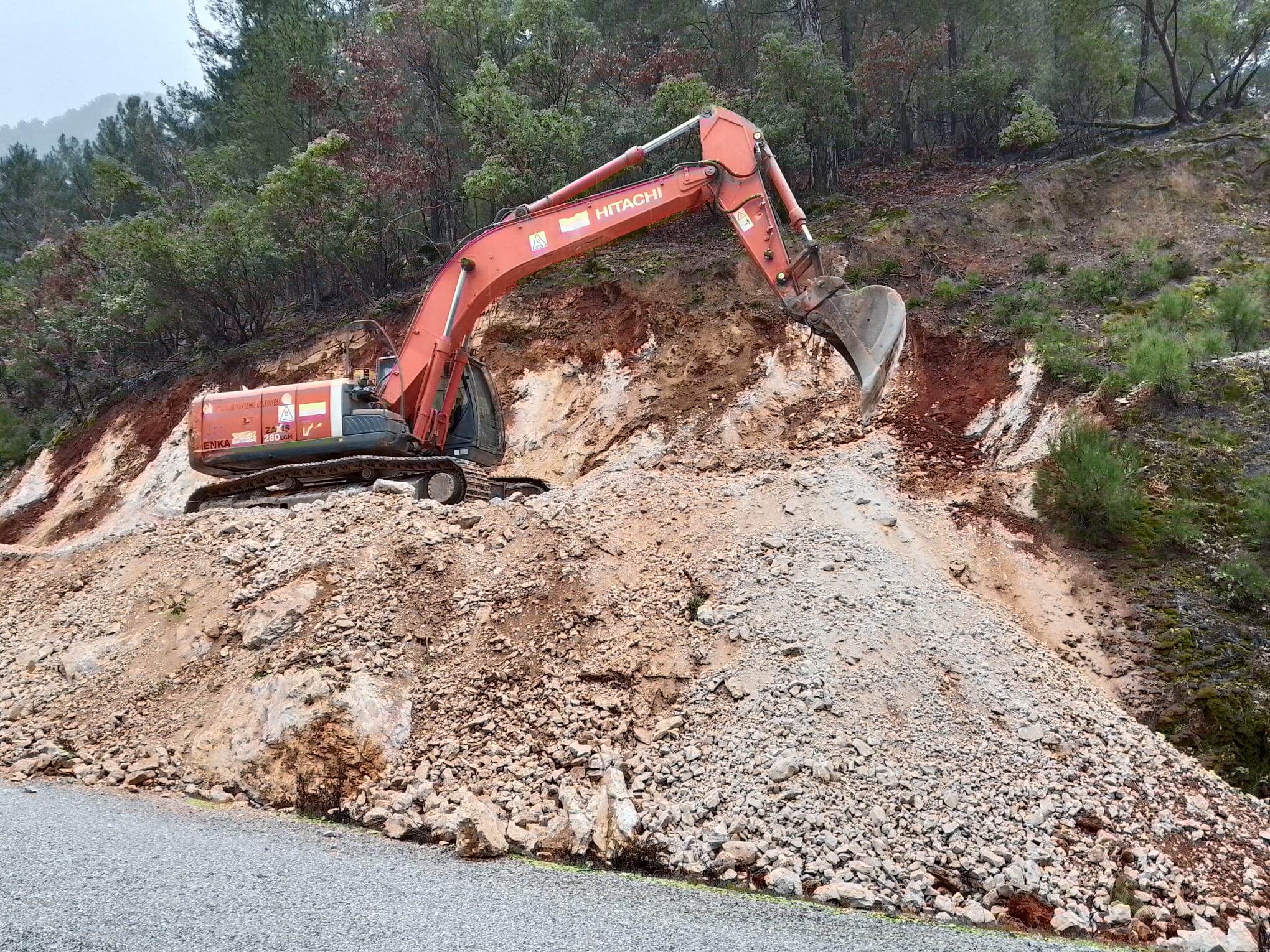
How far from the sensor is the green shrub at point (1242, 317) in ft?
A: 31.5

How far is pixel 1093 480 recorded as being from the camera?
762 centimetres

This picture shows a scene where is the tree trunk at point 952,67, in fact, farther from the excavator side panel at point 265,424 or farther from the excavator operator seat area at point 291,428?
the excavator side panel at point 265,424

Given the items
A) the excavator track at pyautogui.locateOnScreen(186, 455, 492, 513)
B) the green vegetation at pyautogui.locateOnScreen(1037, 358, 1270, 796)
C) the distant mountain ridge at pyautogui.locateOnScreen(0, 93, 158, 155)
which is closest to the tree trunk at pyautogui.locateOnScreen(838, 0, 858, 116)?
the green vegetation at pyautogui.locateOnScreen(1037, 358, 1270, 796)

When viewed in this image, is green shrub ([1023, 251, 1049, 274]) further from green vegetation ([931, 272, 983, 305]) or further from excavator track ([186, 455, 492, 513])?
excavator track ([186, 455, 492, 513])

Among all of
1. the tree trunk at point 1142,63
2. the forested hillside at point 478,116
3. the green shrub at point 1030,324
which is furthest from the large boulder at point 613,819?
the tree trunk at point 1142,63

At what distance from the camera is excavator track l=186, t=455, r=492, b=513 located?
367 inches

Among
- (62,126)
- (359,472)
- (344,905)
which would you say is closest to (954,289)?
(359,472)

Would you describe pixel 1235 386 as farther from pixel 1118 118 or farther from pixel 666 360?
pixel 1118 118

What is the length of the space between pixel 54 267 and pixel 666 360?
1606cm

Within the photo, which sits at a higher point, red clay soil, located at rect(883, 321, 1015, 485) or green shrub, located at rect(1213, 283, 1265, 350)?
green shrub, located at rect(1213, 283, 1265, 350)

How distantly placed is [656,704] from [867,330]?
3.95 m

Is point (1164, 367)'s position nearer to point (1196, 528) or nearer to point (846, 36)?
point (1196, 528)

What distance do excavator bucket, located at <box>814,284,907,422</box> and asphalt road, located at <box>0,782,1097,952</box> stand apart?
4474 millimetres

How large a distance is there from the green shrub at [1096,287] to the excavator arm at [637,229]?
4.54 meters
